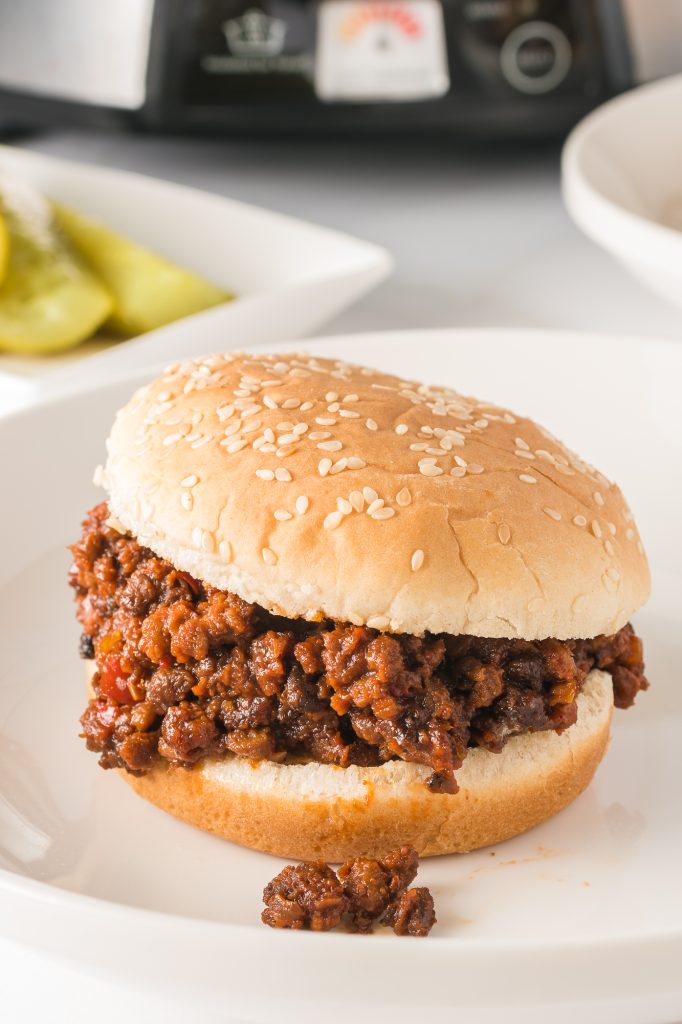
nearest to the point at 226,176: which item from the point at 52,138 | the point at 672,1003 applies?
the point at 52,138

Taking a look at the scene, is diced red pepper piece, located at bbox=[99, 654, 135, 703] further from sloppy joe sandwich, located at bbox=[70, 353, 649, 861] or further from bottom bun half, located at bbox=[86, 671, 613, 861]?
bottom bun half, located at bbox=[86, 671, 613, 861]

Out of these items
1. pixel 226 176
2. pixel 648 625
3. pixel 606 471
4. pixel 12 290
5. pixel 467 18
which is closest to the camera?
pixel 648 625

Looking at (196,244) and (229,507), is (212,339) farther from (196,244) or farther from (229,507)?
(229,507)

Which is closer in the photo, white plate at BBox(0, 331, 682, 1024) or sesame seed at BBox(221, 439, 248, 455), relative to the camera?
white plate at BBox(0, 331, 682, 1024)

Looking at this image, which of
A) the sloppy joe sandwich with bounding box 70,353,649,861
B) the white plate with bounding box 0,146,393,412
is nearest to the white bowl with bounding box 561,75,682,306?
the white plate with bounding box 0,146,393,412

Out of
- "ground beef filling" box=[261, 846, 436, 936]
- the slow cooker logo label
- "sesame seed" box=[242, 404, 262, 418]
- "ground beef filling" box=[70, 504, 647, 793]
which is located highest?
the slow cooker logo label

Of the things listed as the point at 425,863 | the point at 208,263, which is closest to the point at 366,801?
the point at 425,863

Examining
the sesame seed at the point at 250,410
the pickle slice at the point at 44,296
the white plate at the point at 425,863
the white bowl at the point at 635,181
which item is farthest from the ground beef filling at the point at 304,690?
the pickle slice at the point at 44,296

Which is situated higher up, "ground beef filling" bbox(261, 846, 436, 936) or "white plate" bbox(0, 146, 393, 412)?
"white plate" bbox(0, 146, 393, 412)
